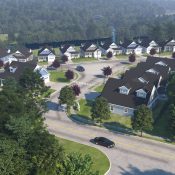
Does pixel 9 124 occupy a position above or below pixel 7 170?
above

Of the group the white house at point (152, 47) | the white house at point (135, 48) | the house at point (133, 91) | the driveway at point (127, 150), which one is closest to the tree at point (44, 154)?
the driveway at point (127, 150)

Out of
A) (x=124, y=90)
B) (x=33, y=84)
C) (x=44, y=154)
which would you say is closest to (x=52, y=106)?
(x=33, y=84)

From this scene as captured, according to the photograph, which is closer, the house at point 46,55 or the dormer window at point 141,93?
the dormer window at point 141,93

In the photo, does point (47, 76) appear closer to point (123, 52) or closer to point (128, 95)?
point (128, 95)

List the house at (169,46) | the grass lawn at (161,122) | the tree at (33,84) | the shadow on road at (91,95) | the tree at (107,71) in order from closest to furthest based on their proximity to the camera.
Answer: the grass lawn at (161,122)
the tree at (33,84)
the shadow on road at (91,95)
the tree at (107,71)
the house at (169,46)

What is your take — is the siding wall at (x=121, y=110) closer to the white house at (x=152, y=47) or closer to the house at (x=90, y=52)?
the house at (x=90, y=52)

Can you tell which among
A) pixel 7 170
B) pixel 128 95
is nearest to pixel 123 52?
pixel 128 95
